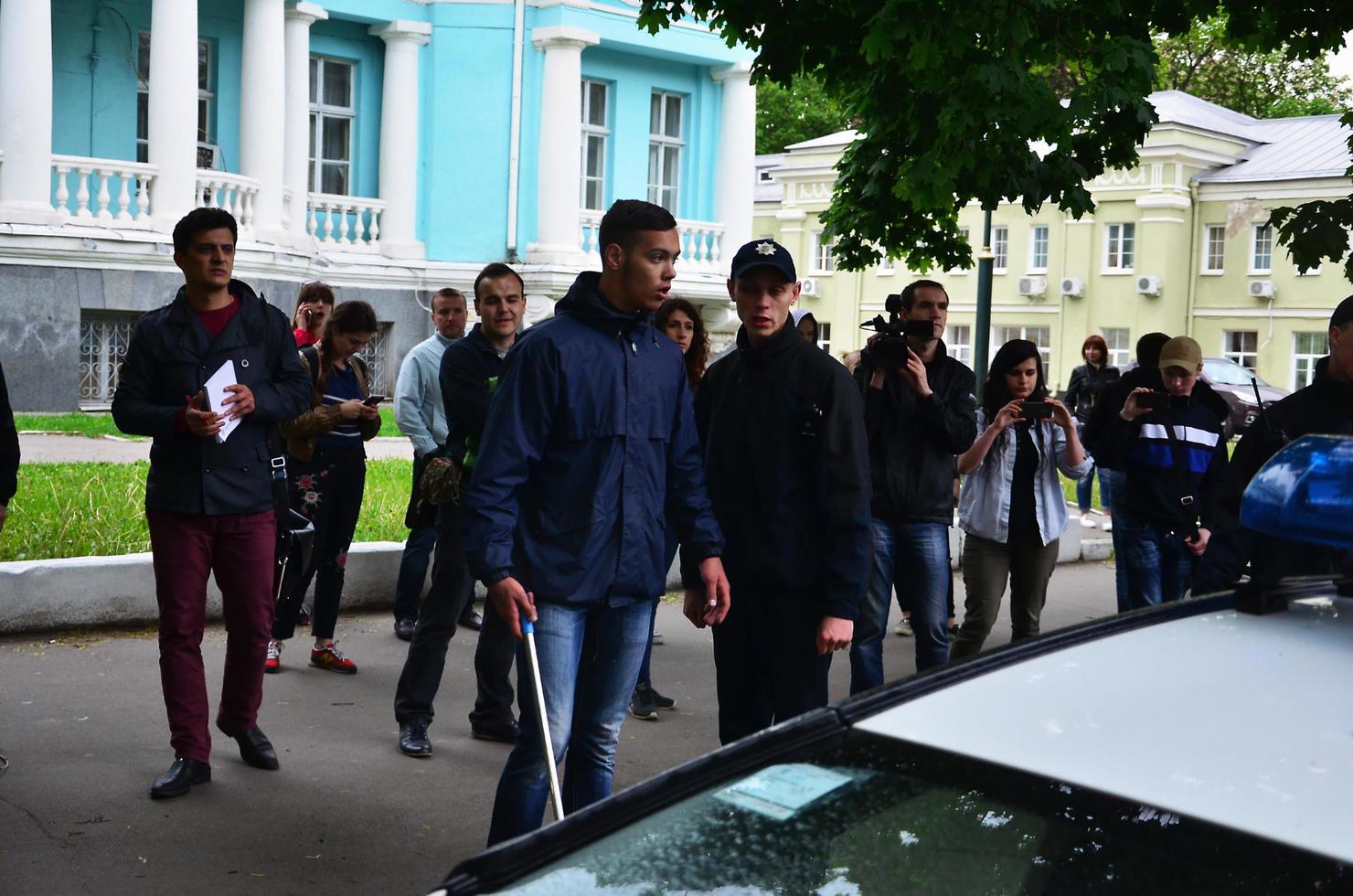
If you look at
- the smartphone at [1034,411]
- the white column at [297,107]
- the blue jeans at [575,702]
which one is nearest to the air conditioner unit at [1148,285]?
the white column at [297,107]

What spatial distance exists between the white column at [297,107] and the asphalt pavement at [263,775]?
15.3 meters

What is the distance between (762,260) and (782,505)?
0.75m

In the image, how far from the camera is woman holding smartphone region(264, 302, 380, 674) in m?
7.52

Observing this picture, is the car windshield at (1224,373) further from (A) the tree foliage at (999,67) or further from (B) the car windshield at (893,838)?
(B) the car windshield at (893,838)

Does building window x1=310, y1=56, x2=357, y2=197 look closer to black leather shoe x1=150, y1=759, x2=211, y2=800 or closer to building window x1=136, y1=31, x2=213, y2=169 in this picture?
building window x1=136, y1=31, x2=213, y2=169

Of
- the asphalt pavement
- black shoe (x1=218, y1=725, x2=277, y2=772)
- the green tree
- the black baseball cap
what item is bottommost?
the asphalt pavement

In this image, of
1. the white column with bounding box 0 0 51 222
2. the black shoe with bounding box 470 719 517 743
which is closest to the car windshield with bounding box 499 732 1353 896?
the black shoe with bounding box 470 719 517 743

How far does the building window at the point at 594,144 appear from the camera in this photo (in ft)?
86.3

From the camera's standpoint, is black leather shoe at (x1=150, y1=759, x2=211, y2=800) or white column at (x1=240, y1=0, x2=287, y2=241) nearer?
black leather shoe at (x1=150, y1=759, x2=211, y2=800)

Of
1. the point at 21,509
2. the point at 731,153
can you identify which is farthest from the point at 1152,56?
the point at 731,153

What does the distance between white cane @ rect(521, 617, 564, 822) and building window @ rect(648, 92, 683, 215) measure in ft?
76.8

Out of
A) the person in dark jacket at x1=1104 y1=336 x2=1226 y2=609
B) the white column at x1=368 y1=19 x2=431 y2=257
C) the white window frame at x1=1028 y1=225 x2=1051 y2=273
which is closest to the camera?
the person in dark jacket at x1=1104 y1=336 x2=1226 y2=609

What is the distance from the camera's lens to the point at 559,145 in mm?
24953

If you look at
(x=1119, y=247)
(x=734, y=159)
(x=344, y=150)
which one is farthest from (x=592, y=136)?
(x=1119, y=247)
